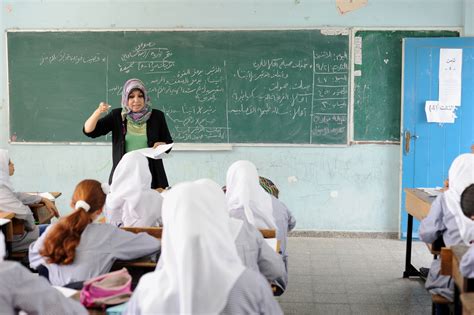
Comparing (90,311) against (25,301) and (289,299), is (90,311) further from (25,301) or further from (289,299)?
(289,299)

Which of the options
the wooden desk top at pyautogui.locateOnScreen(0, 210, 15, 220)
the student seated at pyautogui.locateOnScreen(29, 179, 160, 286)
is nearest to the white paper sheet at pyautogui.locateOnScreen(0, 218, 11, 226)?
the wooden desk top at pyautogui.locateOnScreen(0, 210, 15, 220)

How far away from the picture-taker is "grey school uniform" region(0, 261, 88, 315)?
6.07 feet

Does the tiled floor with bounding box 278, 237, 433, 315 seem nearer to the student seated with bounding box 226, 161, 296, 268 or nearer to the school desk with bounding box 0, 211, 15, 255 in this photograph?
the student seated with bounding box 226, 161, 296, 268

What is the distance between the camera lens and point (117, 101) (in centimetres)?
639

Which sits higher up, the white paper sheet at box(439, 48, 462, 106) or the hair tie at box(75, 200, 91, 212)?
the white paper sheet at box(439, 48, 462, 106)

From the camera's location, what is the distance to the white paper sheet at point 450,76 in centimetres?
598

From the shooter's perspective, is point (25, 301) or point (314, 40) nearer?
point (25, 301)

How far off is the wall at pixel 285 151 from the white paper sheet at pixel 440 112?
49 centimetres

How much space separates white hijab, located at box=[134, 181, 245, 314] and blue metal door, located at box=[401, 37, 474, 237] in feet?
14.9

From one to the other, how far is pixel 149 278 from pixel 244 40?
180 inches

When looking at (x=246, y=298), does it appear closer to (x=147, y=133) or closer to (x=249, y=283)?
(x=249, y=283)

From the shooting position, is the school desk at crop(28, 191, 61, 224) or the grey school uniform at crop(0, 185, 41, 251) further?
the school desk at crop(28, 191, 61, 224)

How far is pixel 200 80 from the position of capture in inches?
248

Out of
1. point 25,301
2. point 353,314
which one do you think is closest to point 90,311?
point 25,301
